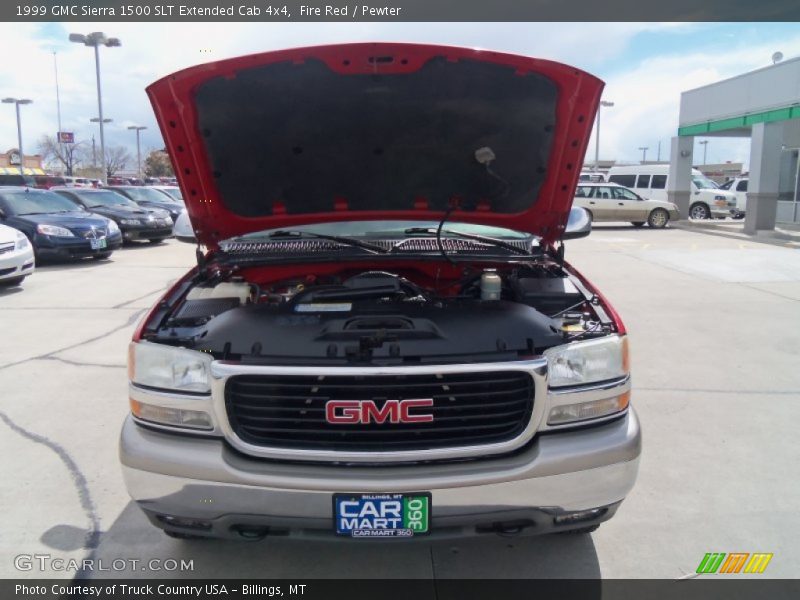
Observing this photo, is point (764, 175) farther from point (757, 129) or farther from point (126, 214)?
point (126, 214)

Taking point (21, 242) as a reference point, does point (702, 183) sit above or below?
above

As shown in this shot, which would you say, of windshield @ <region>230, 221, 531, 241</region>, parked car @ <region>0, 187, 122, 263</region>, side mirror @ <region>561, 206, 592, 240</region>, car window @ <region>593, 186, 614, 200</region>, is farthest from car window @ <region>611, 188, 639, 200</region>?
windshield @ <region>230, 221, 531, 241</region>

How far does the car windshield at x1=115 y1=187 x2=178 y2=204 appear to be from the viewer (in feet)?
62.7

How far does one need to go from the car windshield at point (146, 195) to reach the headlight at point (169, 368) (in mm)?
18122

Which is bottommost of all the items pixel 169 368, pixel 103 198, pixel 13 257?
pixel 13 257

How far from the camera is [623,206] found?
20.3 metres

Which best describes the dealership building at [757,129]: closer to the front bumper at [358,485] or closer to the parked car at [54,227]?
the parked car at [54,227]

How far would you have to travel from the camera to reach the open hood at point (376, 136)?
109 inches

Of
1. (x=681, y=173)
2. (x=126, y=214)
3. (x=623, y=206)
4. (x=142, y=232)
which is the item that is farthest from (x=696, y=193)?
(x=126, y=214)

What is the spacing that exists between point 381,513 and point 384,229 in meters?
2.02

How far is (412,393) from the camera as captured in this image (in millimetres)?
2277

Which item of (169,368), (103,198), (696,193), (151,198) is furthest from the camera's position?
(696,193)

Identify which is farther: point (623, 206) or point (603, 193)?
point (603, 193)

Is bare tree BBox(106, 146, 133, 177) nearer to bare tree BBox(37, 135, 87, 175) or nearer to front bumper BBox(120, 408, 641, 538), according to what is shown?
bare tree BBox(37, 135, 87, 175)
